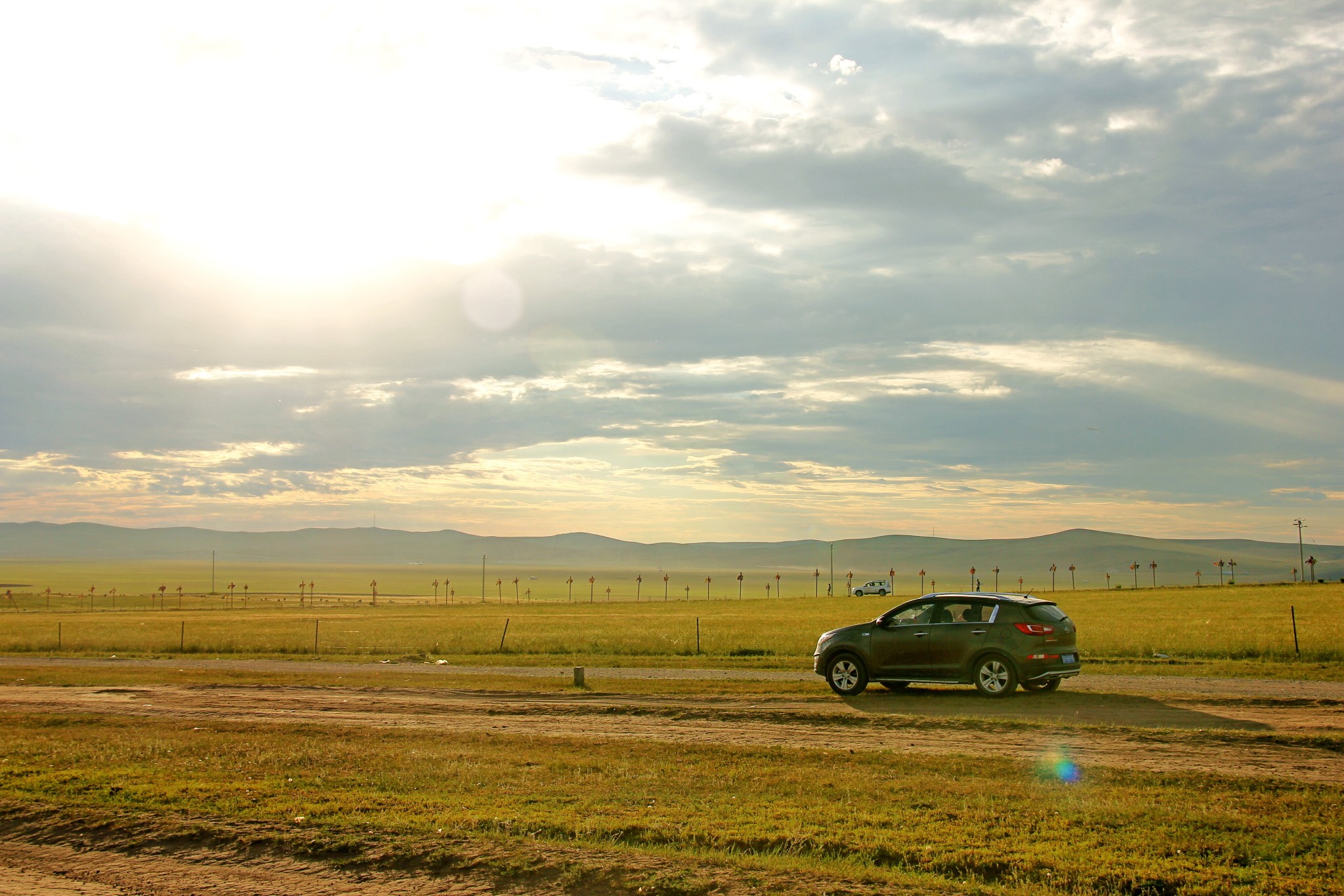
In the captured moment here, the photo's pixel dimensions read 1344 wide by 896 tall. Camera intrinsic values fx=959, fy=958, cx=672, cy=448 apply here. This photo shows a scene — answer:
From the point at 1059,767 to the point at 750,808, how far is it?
4.17 metres

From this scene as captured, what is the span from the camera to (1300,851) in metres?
7.90

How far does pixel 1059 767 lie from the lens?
1144 centimetres

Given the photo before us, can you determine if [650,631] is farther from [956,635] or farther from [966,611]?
[956,635]

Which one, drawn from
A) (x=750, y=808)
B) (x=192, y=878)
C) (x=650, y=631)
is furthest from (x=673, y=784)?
(x=650, y=631)

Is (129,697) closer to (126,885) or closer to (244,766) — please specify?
(244,766)

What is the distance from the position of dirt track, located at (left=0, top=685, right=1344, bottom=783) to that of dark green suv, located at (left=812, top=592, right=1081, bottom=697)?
45cm

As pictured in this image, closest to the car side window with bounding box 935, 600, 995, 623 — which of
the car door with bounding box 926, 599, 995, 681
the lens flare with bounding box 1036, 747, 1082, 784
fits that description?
the car door with bounding box 926, 599, 995, 681

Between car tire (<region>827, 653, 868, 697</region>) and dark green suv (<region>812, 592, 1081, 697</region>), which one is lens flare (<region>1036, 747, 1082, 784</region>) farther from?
car tire (<region>827, 653, 868, 697</region>)

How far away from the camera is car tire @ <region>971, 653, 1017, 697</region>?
717 inches

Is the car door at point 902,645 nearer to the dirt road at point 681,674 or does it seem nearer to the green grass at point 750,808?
the dirt road at point 681,674

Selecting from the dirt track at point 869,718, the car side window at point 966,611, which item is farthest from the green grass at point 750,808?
the car side window at point 966,611

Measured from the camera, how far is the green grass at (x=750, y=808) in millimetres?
7734

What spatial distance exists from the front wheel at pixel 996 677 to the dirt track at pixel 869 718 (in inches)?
10.3

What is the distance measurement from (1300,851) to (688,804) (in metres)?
5.45
